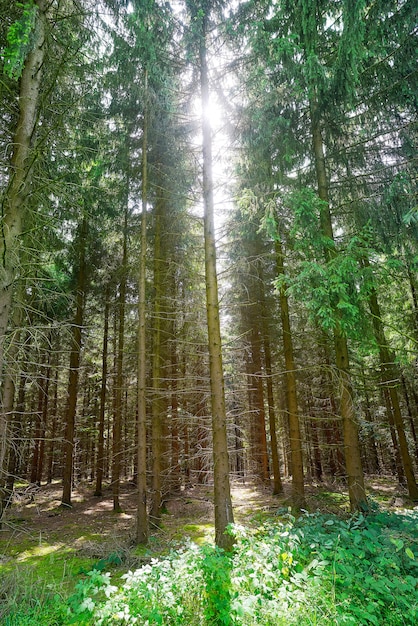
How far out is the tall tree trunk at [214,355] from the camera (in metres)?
5.79

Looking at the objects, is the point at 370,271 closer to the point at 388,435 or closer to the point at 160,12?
the point at 160,12

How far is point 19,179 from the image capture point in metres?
4.44

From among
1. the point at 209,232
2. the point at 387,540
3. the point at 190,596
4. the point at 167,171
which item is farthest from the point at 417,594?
the point at 167,171

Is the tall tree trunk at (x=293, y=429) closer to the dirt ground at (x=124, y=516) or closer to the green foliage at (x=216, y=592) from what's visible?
the dirt ground at (x=124, y=516)

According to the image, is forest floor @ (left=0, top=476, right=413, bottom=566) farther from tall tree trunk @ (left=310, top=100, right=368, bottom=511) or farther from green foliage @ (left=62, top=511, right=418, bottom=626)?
green foliage @ (left=62, top=511, right=418, bottom=626)

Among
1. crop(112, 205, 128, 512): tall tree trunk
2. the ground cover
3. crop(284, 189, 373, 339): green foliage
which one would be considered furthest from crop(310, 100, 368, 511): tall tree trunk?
crop(112, 205, 128, 512): tall tree trunk

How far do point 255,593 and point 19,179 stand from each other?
5.99 metres

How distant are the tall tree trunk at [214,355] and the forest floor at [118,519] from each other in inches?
71.9

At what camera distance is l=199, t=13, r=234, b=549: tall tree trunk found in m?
5.79

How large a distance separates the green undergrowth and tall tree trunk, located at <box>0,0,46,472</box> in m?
1.88

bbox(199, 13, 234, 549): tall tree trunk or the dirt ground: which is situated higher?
bbox(199, 13, 234, 549): tall tree trunk

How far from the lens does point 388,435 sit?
20953 millimetres

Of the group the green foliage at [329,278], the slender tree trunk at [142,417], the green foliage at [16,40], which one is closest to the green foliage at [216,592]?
the green foliage at [329,278]

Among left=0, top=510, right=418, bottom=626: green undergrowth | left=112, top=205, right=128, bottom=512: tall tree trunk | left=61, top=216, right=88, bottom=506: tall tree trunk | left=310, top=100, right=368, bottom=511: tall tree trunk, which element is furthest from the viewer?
left=61, top=216, right=88, bottom=506: tall tree trunk
